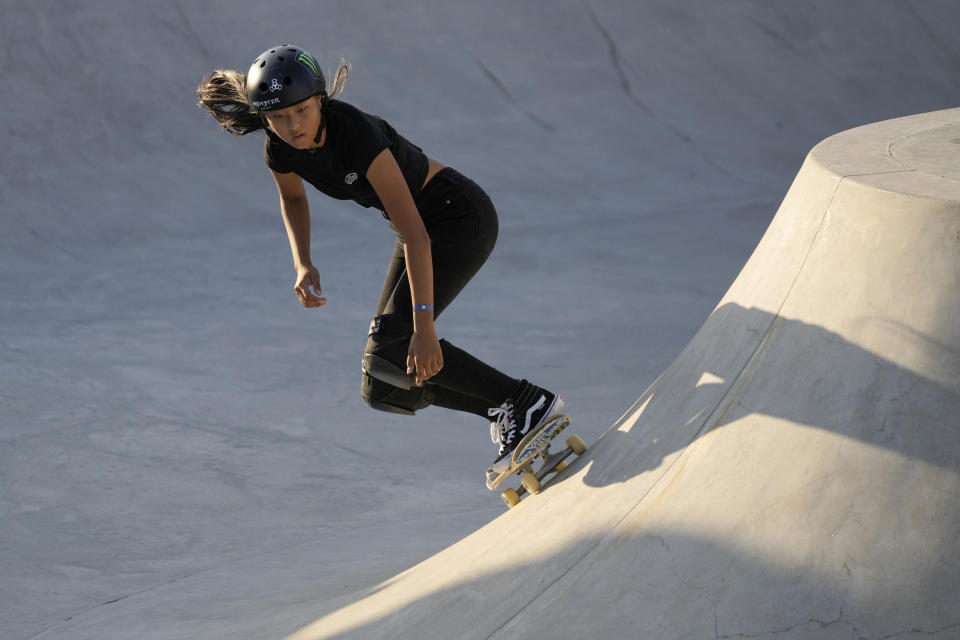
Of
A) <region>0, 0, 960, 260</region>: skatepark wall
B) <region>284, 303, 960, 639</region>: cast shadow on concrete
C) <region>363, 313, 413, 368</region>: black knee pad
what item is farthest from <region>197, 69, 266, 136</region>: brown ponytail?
<region>0, 0, 960, 260</region>: skatepark wall

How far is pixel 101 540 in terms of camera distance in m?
4.62

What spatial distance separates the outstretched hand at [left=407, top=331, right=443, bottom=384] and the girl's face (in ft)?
2.20

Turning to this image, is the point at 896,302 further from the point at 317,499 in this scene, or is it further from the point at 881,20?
the point at 881,20

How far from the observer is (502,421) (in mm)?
3738

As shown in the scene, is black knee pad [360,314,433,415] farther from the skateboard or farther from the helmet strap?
the helmet strap

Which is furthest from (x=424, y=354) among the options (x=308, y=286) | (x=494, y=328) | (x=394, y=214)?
(x=494, y=328)

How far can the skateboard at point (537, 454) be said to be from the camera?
12.1 ft

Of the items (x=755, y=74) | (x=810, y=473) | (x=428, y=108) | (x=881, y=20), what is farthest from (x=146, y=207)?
(x=881, y=20)

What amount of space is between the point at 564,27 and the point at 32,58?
17.4 ft

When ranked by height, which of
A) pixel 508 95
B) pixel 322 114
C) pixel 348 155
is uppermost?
pixel 322 114

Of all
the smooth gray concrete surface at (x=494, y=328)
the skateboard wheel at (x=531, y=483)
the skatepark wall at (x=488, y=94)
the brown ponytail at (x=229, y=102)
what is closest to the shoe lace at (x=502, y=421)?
the skateboard wheel at (x=531, y=483)

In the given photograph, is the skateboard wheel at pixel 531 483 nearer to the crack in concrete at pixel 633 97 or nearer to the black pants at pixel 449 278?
the black pants at pixel 449 278

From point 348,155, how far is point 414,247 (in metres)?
0.35

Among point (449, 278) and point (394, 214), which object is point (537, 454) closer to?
point (449, 278)
